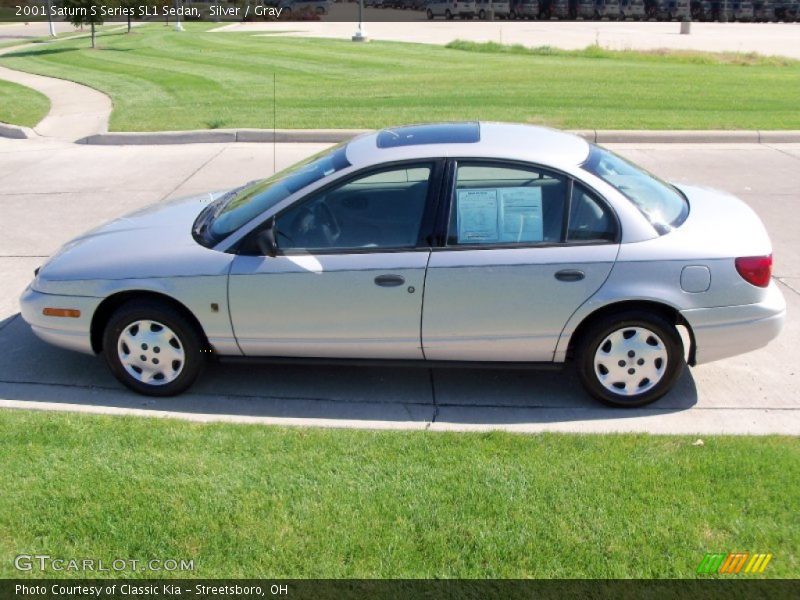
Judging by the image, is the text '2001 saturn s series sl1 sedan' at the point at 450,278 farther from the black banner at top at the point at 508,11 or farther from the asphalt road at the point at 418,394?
the black banner at top at the point at 508,11

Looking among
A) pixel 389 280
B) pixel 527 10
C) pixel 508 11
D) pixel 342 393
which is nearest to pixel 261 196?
pixel 389 280

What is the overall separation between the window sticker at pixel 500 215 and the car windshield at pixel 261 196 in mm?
780

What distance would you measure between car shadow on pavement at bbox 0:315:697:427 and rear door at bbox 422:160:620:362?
336 mm

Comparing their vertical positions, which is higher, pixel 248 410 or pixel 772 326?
pixel 772 326

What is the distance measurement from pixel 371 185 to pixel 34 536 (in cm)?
267

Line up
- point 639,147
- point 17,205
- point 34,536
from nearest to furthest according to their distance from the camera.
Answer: point 34,536 < point 17,205 < point 639,147

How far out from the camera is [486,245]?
5.21 m

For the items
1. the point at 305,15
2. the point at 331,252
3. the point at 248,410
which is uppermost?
the point at 305,15

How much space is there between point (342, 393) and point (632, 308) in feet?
5.94

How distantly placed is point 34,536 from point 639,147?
406 inches

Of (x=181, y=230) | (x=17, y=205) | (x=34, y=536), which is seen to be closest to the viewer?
(x=34, y=536)

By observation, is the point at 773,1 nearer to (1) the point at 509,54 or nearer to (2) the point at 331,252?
(1) the point at 509,54

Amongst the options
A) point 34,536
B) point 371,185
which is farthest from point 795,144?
point 34,536

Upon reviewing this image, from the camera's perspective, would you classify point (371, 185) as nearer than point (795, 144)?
Yes
